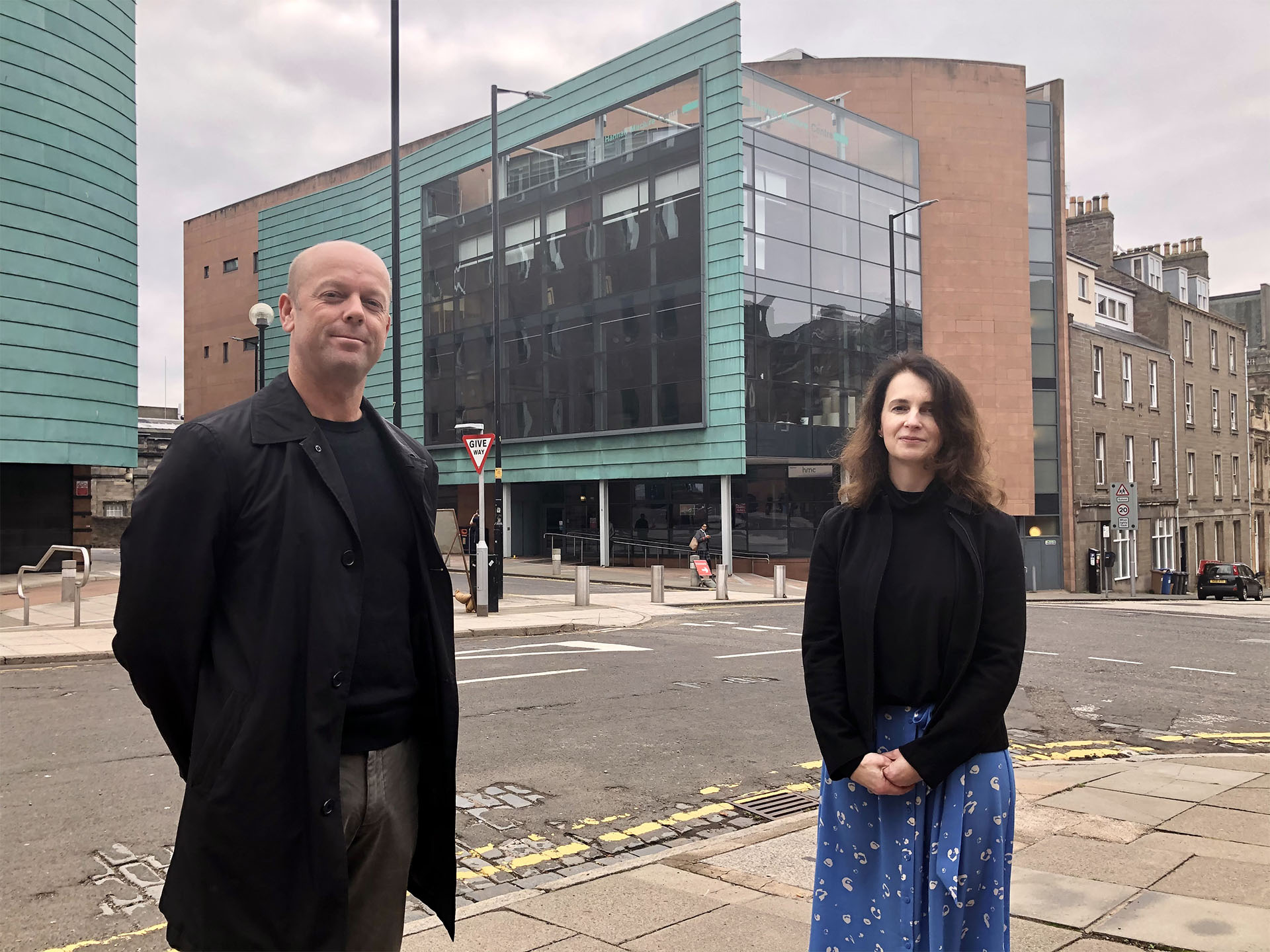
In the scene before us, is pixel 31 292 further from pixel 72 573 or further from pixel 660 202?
pixel 660 202

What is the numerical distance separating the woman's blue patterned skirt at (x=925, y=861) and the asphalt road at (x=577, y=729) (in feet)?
5.90

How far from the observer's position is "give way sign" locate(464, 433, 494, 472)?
Result: 60.8 ft

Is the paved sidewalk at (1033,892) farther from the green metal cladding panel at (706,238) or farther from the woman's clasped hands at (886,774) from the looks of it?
the green metal cladding panel at (706,238)

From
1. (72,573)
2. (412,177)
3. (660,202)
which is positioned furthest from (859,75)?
(72,573)

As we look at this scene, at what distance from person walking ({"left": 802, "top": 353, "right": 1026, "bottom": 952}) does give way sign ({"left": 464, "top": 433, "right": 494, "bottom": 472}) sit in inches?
613

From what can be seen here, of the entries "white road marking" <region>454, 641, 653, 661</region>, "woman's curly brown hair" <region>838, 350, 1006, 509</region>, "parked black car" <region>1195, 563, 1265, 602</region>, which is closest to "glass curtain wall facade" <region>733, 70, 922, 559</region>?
"parked black car" <region>1195, 563, 1265, 602</region>

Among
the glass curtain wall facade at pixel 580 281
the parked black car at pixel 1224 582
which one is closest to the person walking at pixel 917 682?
the glass curtain wall facade at pixel 580 281

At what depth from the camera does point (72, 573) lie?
54.1ft

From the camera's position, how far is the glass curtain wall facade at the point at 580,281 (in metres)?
30.9

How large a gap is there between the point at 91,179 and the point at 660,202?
51.7 feet

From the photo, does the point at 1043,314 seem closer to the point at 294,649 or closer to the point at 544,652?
the point at 544,652

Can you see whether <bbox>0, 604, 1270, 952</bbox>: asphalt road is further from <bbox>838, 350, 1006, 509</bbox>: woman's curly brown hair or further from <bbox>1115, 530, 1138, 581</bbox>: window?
<bbox>1115, 530, 1138, 581</bbox>: window

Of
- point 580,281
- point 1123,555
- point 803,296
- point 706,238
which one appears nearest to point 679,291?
point 706,238

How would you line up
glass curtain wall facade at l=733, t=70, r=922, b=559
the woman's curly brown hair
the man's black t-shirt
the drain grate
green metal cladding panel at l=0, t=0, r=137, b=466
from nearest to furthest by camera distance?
the man's black t-shirt < the woman's curly brown hair < the drain grate < green metal cladding panel at l=0, t=0, r=137, b=466 < glass curtain wall facade at l=733, t=70, r=922, b=559
